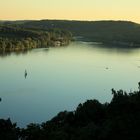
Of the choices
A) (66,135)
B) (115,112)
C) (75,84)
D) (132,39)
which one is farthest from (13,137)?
(132,39)

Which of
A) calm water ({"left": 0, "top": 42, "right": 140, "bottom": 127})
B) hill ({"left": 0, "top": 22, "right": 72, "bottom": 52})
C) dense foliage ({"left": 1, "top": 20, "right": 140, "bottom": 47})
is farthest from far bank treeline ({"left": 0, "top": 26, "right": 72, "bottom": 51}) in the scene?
dense foliage ({"left": 1, "top": 20, "right": 140, "bottom": 47})

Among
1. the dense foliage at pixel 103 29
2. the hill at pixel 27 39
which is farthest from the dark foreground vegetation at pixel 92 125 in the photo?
the dense foliage at pixel 103 29

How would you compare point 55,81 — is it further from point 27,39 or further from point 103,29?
point 103,29

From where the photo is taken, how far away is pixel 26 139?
6340 millimetres

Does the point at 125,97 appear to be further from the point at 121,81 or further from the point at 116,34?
the point at 116,34

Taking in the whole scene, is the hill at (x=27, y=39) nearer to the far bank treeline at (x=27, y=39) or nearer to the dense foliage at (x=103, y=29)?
the far bank treeline at (x=27, y=39)

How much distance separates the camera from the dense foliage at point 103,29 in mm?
56944

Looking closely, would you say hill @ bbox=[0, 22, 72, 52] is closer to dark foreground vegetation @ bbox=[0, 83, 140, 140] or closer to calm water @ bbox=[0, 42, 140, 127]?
calm water @ bbox=[0, 42, 140, 127]

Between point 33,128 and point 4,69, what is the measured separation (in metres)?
18.6

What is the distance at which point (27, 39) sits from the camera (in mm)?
42781

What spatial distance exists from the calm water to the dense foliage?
22805mm

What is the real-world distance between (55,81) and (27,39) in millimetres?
22085

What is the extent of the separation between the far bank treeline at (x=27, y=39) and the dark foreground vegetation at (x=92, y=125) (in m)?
29.8

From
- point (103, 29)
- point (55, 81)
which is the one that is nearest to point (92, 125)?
point (55, 81)
